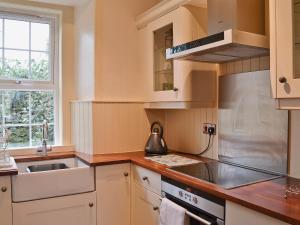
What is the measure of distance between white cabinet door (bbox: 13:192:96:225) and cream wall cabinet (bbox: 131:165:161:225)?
0.32 m

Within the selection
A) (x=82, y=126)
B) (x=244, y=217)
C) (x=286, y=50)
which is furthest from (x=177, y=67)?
(x=244, y=217)

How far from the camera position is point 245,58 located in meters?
1.87

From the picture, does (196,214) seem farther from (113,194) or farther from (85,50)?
(85,50)

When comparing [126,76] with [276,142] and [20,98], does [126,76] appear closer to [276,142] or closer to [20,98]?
[20,98]

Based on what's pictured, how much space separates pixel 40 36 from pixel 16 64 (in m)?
0.35

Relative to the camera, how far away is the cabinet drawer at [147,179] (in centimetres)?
186

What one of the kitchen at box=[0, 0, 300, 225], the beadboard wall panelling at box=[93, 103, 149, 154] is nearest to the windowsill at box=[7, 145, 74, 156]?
the kitchen at box=[0, 0, 300, 225]

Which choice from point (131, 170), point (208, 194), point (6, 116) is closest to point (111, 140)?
point (131, 170)

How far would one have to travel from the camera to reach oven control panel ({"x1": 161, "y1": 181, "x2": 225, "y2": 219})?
4.49 ft

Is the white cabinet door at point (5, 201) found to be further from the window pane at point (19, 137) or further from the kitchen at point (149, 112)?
the window pane at point (19, 137)

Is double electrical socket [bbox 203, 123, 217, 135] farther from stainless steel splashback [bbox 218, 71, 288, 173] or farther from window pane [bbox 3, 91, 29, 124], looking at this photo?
window pane [bbox 3, 91, 29, 124]

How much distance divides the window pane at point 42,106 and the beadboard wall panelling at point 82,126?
0.69ft

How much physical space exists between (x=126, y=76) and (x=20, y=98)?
98 centimetres

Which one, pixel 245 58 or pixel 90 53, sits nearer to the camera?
pixel 245 58
